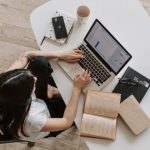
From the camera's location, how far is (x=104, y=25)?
1.64 metres

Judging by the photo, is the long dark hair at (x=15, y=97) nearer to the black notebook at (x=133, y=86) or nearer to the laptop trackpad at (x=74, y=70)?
the laptop trackpad at (x=74, y=70)


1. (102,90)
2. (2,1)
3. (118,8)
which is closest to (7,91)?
(102,90)

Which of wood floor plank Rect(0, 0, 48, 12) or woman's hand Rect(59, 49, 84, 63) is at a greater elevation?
woman's hand Rect(59, 49, 84, 63)

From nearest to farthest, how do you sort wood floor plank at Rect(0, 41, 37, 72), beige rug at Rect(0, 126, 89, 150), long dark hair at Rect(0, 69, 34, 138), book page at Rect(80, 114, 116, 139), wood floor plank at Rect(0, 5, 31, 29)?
1. long dark hair at Rect(0, 69, 34, 138)
2. book page at Rect(80, 114, 116, 139)
3. beige rug at Rect(0, 126, 89, 150)
4. wood floor plank at Rect(0, 41, 37, 72)
5. wood floor plank at Rect(0, 5, 31, 29)

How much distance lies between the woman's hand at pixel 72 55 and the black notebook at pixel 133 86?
9.0 inches

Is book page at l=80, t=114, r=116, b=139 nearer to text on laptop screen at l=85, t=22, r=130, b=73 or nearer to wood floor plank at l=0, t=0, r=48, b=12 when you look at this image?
text on laptop screen at l=85, t=22, r=130, b=73

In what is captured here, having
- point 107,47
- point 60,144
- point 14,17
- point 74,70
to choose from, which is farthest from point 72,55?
point 14,17

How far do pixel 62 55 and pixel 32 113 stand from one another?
1.11 feet

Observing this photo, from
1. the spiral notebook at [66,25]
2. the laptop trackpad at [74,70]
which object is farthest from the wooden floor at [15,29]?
the laptop trackpad at [74,70]

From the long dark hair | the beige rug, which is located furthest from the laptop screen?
the beige rug

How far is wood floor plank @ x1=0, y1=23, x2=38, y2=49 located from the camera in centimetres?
242

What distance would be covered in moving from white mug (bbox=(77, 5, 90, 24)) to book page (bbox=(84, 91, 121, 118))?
39 cm

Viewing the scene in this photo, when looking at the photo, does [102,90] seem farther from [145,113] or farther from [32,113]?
[32,113]

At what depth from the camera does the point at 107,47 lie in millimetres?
1512
